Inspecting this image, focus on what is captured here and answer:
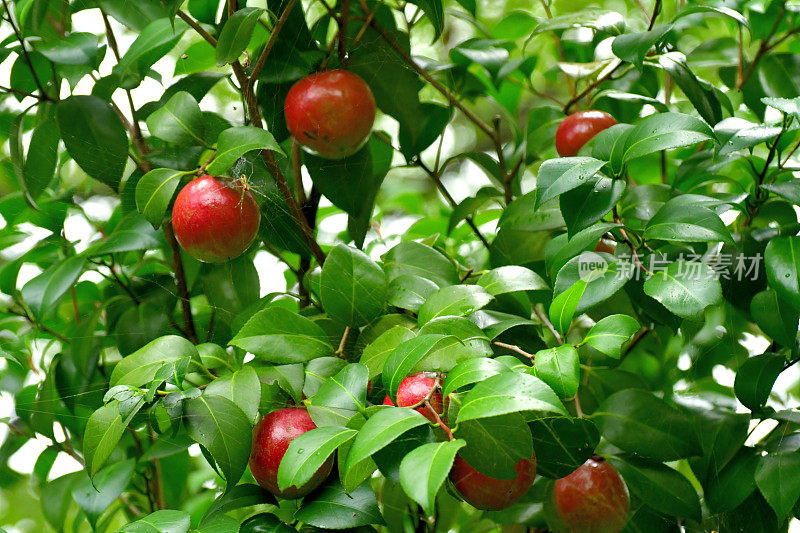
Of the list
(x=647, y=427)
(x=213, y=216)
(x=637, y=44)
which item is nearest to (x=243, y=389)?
(x=213, y=216)

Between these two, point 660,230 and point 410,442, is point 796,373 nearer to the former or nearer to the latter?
point 660,230

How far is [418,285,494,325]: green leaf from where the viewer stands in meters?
0.53

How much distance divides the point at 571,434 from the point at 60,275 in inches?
19.0

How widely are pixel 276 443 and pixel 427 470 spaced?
187 mm

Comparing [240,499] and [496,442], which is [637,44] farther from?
[240,499]

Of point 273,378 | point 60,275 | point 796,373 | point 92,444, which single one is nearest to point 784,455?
point 796,373

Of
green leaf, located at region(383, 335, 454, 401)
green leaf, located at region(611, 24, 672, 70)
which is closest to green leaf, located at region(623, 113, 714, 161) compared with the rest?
green leaf, located at region(611, 24, 672, 70)

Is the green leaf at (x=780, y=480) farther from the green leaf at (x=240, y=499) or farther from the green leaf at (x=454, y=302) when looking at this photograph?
the green leaf at (x=240, y=499)

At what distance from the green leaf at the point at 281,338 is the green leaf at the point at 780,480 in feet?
1.20

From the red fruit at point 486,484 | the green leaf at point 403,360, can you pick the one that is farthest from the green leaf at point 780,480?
the green leaf at point 403,360

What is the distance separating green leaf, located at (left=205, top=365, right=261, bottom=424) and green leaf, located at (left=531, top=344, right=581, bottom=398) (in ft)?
0.63

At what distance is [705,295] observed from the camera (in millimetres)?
513

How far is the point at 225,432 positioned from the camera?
49cm

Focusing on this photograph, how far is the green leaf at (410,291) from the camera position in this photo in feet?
1.90
